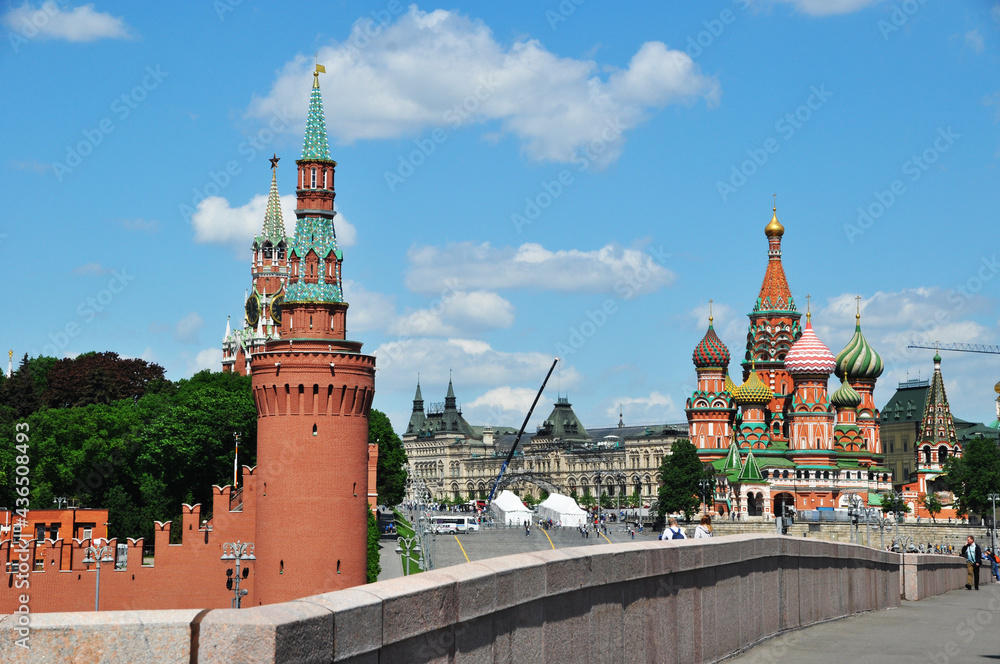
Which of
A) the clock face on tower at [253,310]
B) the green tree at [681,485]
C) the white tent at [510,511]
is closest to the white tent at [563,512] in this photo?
the white tent at [510,511]

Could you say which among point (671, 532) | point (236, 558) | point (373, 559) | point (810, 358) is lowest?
point (373, 559)

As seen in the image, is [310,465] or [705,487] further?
[705,487]

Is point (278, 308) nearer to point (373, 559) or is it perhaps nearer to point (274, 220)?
point (373, 559)

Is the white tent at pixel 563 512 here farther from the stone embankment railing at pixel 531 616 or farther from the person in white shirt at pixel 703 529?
the stone embankment railing at pixel 531 616

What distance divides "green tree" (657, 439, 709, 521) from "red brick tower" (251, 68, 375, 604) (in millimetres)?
74028

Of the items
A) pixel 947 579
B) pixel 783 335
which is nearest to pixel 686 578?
pixel 947 579

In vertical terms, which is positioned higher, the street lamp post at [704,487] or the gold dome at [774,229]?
the gold dome at [774,229]

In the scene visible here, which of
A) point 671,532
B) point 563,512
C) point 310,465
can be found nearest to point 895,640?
point 671,532

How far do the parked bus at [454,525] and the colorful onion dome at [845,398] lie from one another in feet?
137

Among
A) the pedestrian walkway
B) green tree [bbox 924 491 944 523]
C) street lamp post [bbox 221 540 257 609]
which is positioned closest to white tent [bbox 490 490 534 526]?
green tree [bbox 924 491 944 523]

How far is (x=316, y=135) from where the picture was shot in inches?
2330

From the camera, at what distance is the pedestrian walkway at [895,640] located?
14.7 metres

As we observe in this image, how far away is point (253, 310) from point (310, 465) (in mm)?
112444

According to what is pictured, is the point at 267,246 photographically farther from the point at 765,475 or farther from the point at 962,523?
the point at 962,523
